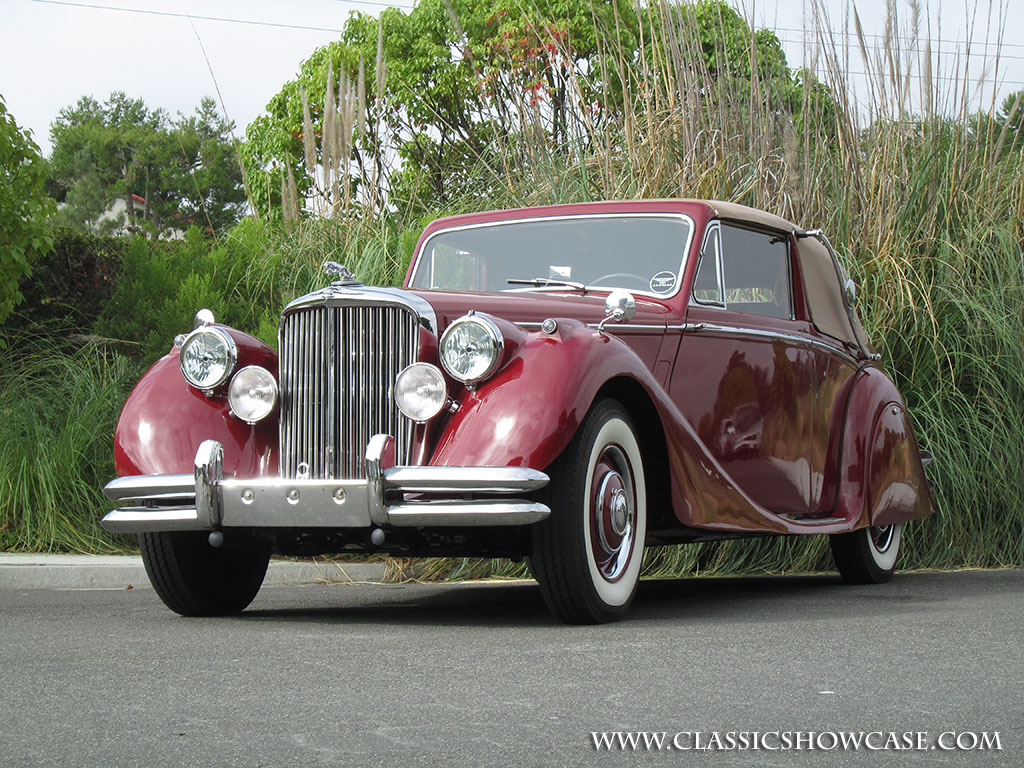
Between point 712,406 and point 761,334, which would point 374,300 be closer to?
point 712,406

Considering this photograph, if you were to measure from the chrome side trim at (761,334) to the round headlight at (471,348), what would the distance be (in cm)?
130

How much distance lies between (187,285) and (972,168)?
5310mm

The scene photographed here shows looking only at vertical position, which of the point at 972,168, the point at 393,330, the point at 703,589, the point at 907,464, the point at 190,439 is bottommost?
the point at 703,589

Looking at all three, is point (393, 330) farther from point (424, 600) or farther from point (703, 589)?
point (703, 589)

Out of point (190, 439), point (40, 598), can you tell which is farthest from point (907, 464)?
point (40, 598)

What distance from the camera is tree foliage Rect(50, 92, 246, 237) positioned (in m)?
59.3

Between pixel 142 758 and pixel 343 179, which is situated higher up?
pixel 343 179

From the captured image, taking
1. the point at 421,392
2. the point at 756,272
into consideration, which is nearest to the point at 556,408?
the point at 421,392

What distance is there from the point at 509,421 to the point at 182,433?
1271 mm

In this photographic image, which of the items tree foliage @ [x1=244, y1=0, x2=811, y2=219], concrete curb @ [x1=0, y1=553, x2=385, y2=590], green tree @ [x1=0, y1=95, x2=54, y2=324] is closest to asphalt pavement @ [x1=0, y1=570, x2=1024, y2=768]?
concrete curb @ [x1=0, y1=553, x2=385, y2=590]

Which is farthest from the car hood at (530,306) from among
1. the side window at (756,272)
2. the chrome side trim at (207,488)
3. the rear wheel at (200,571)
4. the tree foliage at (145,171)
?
the tree foliage at (145,171)

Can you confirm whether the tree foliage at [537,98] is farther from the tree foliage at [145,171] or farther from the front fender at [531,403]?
the tree foliage at [145,171]

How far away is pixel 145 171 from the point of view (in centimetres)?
6362

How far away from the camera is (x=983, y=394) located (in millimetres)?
7828
